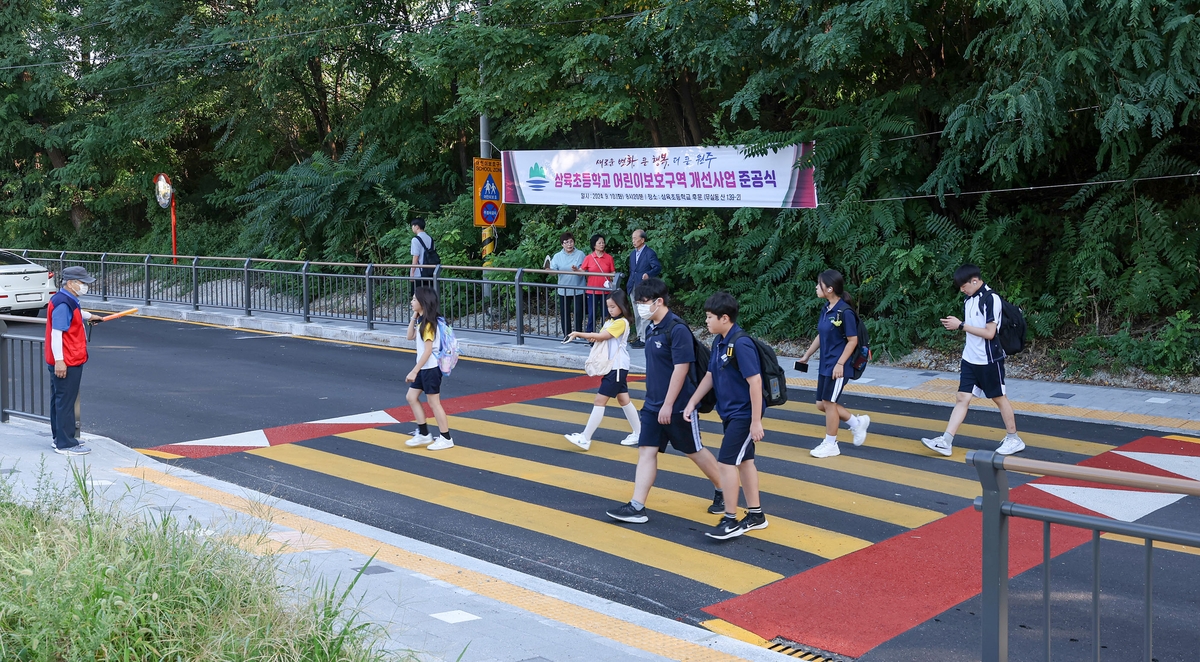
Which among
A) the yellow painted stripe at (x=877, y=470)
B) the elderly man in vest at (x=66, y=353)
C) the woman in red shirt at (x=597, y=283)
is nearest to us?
the yellow painted stripe at (x=877, y=470)

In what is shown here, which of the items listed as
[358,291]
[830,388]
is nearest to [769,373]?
[830,388]

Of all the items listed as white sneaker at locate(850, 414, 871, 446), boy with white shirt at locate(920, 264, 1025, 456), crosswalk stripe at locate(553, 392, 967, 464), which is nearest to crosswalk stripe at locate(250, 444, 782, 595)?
white sneaker at locate(850, 414, 871, 446)

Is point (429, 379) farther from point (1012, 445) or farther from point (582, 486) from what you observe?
point (1012, 445)

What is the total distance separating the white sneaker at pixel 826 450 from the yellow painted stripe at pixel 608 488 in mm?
1655

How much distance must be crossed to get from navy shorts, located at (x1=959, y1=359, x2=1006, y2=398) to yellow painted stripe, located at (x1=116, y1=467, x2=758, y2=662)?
5.04m

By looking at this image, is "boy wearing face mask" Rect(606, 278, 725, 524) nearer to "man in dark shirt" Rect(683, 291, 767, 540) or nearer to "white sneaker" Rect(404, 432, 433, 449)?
"man in dark shirt" Rect(683, 291, 767, 540)

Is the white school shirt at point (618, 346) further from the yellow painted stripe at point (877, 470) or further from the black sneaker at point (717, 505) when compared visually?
the black sneaker at point (717, 505)

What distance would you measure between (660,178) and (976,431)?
331 inches

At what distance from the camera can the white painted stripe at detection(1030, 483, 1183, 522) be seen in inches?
297

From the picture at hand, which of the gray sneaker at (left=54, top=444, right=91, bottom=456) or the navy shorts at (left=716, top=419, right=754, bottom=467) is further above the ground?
the navy shorts at (left=716, top=419, right=754, bottom=467)

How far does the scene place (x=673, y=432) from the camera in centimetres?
745

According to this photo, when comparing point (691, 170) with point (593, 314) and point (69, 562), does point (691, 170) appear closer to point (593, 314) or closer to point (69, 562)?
point (593, 314)

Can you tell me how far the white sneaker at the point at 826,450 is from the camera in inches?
369

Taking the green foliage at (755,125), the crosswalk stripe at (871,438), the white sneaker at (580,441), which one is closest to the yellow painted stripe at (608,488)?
the white sneaker at (580,441)
